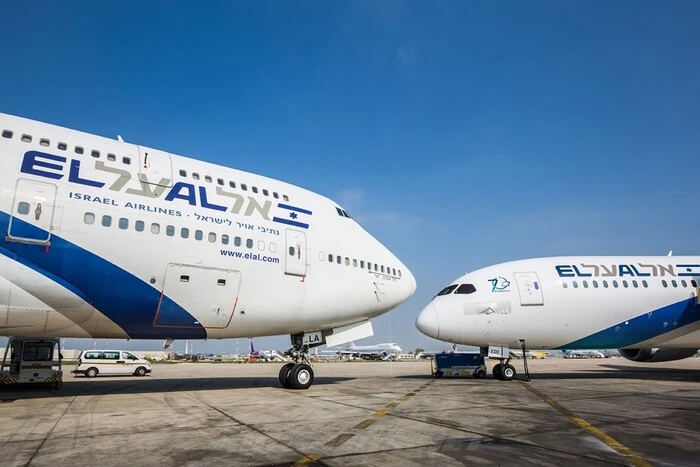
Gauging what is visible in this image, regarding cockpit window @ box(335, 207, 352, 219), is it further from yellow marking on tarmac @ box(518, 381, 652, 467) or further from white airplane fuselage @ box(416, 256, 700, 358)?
yellow marking on tarmac @ box(518, 381, 652, 467)

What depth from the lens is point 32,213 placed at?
10297mm

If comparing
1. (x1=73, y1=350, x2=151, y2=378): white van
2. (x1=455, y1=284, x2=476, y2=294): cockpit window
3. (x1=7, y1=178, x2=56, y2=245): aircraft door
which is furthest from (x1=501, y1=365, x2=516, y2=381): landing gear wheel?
(x1=73, y1=350, x2=151, y2=378): white van

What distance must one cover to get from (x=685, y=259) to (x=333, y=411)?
22348 millimetres

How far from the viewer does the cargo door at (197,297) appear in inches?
479

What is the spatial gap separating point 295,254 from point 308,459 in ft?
30.8

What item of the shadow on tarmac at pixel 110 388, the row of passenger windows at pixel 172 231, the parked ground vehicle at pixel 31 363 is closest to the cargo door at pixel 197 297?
the row of passenger windows at pixel 172 231

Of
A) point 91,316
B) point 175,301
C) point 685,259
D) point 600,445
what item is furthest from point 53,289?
point 685,259

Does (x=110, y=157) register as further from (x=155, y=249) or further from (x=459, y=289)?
(x=459, y=289)

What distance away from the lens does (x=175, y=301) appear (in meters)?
12.3

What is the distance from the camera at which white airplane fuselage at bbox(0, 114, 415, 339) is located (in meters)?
10.4

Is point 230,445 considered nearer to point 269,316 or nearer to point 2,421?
point 2,421

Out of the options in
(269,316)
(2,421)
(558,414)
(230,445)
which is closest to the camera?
(230,445)

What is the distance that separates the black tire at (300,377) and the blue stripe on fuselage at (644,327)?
13.1m

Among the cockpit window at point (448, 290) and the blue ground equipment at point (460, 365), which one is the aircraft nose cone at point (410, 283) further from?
the blue ground equipment at point (460, 365)
